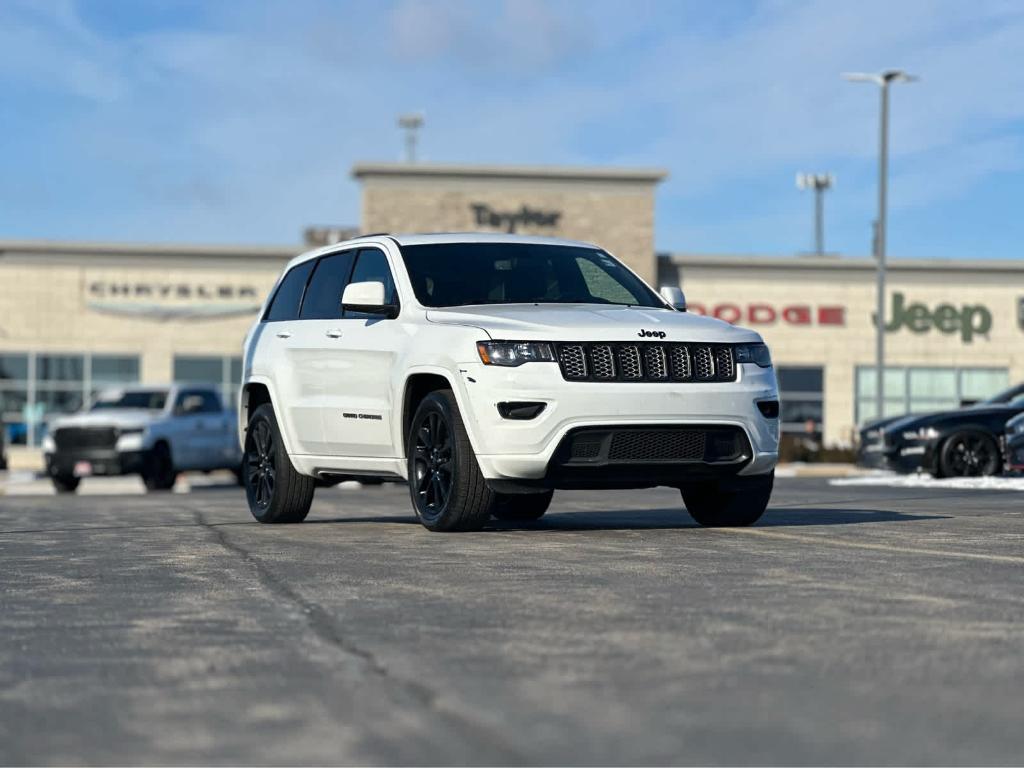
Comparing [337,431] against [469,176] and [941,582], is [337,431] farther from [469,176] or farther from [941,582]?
[469,176]

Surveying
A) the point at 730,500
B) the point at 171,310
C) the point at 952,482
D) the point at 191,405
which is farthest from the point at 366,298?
the point at 171,310

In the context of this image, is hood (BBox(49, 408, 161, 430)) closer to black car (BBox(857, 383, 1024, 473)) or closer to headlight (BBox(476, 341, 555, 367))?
black car (BBox(857, 383, 1024, 473))

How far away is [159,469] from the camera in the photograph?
2697 centimetres

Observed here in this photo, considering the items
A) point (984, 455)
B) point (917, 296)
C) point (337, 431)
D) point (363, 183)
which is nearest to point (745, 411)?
point (337, 431)

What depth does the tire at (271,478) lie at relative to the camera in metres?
12.0

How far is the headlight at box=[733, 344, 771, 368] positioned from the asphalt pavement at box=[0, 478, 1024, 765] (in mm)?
1094

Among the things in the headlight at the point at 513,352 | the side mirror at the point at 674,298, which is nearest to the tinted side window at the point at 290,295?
the side mirror at the point at 674,298

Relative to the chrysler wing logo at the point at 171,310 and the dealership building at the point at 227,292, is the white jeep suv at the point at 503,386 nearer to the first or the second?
the dealership building at the point at 227,292

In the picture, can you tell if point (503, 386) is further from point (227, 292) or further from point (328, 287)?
point (227, 292)

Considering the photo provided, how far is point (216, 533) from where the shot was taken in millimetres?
11086

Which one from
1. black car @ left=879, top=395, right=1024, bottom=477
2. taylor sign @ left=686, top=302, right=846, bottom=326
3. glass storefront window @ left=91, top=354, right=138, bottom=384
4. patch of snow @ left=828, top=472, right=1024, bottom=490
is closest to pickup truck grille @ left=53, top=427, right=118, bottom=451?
patch of snow @ left=828, top=472, right=1024, bottom=490

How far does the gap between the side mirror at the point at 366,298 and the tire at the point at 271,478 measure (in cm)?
149

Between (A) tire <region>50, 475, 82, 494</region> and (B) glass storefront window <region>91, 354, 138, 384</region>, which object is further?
(B) glass storefront window <region>91, 354, 138, 384</region>

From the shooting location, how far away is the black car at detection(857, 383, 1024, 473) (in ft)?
71.8
